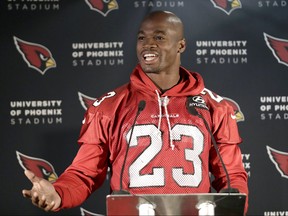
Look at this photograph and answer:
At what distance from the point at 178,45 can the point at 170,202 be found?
97 cm

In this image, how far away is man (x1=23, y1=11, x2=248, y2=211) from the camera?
2.08 metres

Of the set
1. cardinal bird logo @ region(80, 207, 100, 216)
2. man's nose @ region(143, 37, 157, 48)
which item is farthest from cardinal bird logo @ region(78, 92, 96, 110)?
man's nose @ region(143, 37, 157, 48)

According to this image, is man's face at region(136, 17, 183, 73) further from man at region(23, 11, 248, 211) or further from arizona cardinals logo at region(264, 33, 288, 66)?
arizona cardinals logo at region(264, 33, 288, 66)

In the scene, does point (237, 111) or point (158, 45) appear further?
point (237, 111)

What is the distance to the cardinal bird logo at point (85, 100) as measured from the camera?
115 inches

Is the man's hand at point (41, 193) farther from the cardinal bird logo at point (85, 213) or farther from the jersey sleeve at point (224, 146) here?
the cardinal bird logo at point (85, 213)

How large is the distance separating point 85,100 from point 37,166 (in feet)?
1.40

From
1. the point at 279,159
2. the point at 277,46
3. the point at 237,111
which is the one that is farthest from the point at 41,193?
the point at 277,46

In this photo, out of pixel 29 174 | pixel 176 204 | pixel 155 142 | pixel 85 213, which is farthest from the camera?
pixel 85 213

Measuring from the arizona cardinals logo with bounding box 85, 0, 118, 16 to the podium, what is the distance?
1.65m

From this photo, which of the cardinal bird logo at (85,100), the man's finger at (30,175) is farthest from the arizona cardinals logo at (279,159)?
the man's finger at (30,175)

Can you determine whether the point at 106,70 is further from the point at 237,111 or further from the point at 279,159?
the point at 279,159

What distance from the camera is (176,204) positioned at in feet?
4.94

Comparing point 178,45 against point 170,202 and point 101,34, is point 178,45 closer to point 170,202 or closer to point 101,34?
point 101,34
